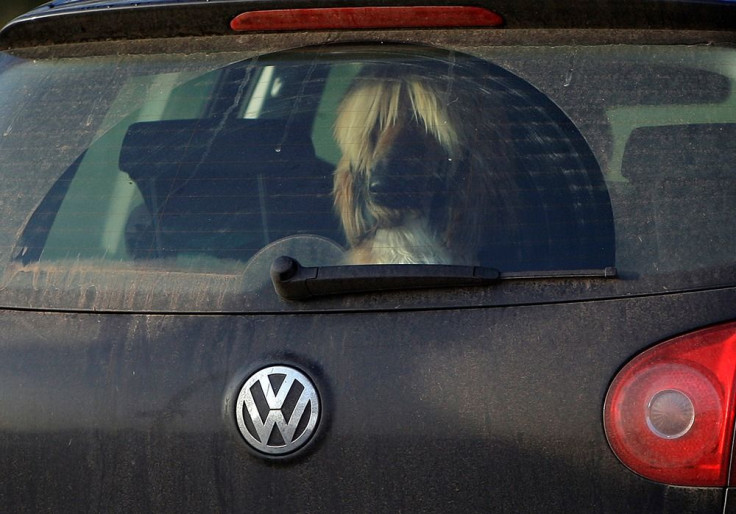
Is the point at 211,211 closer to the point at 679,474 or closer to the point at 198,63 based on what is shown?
the point at 198,63

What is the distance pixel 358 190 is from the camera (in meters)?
2.04

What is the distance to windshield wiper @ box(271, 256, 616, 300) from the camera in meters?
1.88

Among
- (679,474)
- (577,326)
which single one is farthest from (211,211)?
(679,474)

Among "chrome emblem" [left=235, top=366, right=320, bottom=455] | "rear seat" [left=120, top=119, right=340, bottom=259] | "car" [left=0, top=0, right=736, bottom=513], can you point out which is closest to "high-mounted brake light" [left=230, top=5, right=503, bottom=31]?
"car" [left=0, top=0, right=736, bottom=513]

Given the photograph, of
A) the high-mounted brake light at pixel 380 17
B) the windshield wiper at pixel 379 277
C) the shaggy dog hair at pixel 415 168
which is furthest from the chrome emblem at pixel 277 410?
the high-mounted brake light at pixel 380 17

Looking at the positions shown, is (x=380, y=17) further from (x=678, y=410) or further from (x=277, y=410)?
(x=678, y=410)

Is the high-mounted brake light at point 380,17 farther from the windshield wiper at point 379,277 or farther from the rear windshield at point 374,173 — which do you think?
the windshield wiper at point 379,277

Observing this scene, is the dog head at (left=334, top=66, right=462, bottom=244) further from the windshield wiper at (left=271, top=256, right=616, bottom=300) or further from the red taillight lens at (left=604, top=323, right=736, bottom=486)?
the red taillight lens at (left=604, top=323, right=736, bottom=486)

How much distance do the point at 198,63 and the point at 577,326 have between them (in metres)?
1.04

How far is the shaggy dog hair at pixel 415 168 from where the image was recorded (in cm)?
197

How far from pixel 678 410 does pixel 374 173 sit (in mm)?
739

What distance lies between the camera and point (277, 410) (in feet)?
6.01

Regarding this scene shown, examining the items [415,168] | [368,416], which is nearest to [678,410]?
[368,416]

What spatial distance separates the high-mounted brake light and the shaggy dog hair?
0.10m
